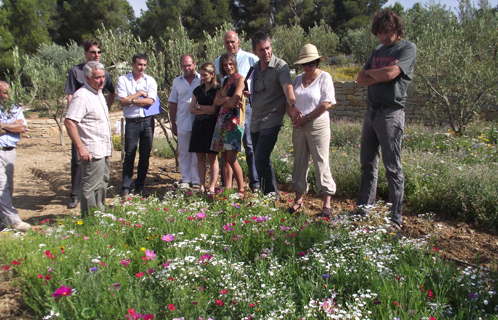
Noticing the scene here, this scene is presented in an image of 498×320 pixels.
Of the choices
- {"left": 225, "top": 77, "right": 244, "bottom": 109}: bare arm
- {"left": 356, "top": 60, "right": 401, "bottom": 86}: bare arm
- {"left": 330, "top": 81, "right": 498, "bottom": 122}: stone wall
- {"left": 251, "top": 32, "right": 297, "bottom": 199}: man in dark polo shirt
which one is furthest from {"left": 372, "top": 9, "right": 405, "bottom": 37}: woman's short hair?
{"left": 330, "top": 81, "right": 498, "bottom": 122}: stone wall

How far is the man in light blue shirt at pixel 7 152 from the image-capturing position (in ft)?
13.8

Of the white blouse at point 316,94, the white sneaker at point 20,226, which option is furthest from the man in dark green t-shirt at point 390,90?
the white sneaker at point 20,226

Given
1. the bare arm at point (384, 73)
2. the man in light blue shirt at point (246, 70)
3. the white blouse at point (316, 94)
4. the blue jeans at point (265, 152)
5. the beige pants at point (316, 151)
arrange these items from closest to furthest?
the bare arm at point (384, 73), the white blouse at point (316, 94), the beige pants at point (316, 151), the blue jeans at point (265, 152), the man in light blue shirt at point (246, 70)

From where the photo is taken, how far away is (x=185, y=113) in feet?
18.0

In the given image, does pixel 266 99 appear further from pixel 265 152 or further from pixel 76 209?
pixel 76 209

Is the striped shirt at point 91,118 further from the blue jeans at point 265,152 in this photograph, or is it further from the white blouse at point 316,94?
the white blouse at point 316,94

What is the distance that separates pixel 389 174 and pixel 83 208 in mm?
3277

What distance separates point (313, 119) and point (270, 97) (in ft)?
2.04

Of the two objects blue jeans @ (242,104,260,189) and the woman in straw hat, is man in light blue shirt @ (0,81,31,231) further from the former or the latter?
the woman in straw hat

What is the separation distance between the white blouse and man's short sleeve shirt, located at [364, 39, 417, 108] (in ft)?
1.45

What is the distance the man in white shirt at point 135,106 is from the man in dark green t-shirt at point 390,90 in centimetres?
309

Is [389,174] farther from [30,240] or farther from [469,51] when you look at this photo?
[469,51]

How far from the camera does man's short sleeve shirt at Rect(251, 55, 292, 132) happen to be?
435cm

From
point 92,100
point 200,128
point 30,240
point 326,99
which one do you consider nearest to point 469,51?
point 326,99
